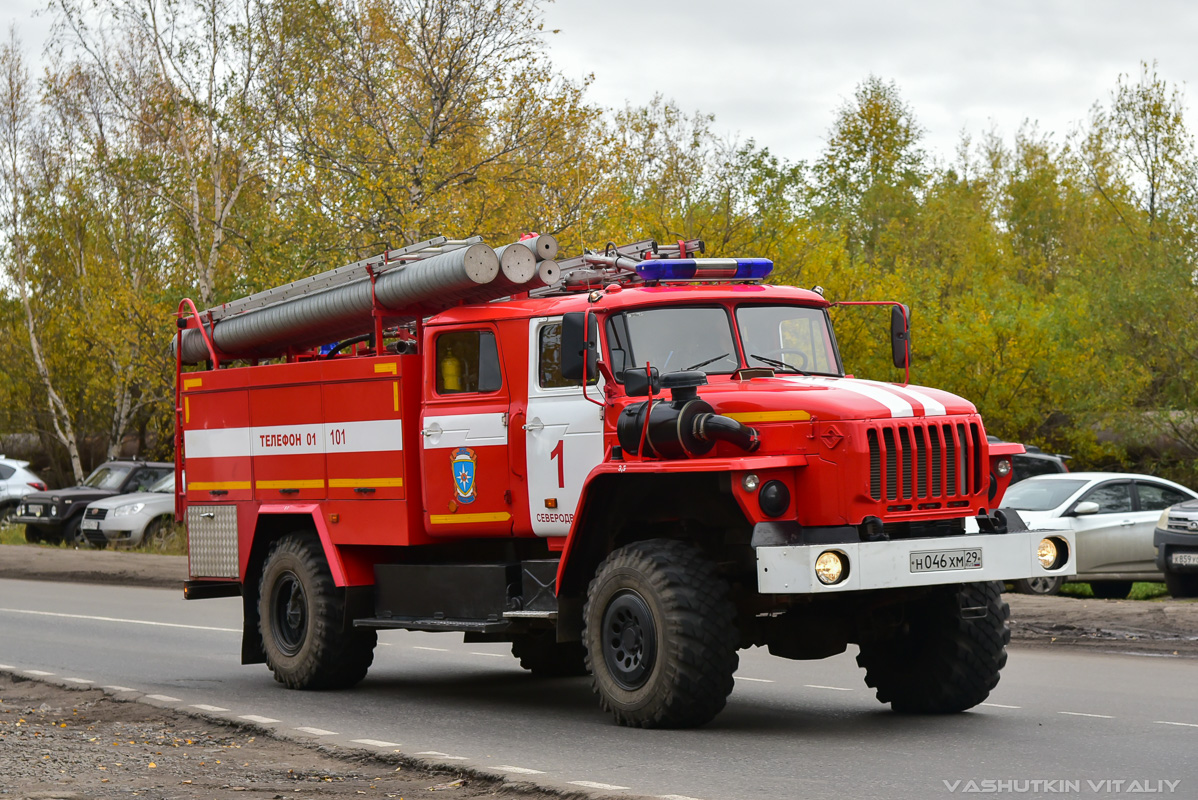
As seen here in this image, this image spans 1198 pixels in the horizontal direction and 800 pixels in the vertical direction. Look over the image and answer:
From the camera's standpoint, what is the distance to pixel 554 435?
10281 mm

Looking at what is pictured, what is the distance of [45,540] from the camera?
3188 centimetres

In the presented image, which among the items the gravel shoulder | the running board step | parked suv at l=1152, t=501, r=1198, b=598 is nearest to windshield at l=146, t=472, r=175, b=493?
parked suv at l=1152, t=501, r=1198, b=598

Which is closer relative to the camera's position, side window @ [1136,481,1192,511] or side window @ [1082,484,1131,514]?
side window @ [1082,484,1131,514]

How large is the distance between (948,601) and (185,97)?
27111 mm

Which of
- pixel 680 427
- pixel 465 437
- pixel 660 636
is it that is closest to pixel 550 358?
pixel 465 437

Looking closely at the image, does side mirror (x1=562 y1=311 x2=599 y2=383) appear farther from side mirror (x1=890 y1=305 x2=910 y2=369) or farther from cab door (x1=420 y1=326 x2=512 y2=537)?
side mirror (x1=890 y1=305 x2=910 y2=369)

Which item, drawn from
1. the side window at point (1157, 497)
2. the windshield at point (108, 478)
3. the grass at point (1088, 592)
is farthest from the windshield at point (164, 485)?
the side window at point (1157, 497)

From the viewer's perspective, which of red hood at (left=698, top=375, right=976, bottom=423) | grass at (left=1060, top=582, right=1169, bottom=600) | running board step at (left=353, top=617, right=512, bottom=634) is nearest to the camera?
red hood at (left=698, top=375, right=976, bottom=423)

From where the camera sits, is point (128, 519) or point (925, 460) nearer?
point (925, 460)

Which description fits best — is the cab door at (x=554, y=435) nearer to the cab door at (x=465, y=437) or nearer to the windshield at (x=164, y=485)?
the cab door at (x=465, y=437)

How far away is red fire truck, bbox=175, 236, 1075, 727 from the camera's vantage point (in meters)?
8.97

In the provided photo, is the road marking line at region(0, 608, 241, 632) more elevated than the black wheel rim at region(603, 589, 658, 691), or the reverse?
the black wheel rim at region(603, 589, 658, 691)

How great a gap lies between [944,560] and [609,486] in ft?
6.78

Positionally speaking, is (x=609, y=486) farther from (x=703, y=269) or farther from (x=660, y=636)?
(x=703, y=269)
